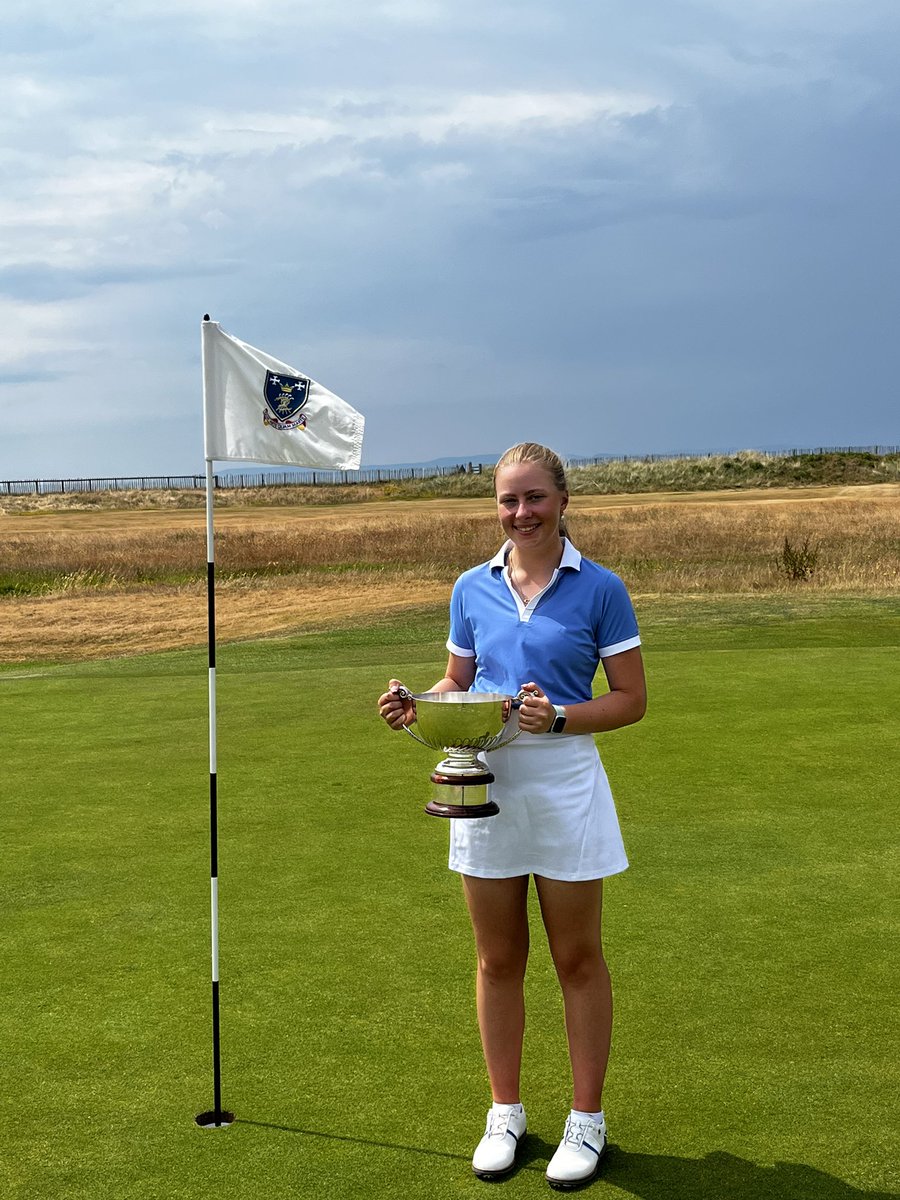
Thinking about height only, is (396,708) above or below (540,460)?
below

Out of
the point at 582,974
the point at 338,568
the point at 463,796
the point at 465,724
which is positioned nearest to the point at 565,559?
the point at 465,724

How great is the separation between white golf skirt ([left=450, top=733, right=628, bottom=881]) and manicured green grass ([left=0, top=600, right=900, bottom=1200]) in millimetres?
743

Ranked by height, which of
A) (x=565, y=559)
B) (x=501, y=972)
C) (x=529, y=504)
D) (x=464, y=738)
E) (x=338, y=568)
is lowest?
(x=338, y=568)

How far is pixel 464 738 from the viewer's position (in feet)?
10.0

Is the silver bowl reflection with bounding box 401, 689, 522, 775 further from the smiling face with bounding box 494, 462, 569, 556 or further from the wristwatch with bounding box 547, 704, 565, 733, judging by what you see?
the smiling face with bounding box 494, 462, 569, 556

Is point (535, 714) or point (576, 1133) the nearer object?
point (535, 714)

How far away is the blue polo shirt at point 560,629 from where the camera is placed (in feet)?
10.7

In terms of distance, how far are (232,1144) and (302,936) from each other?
58.8 inches

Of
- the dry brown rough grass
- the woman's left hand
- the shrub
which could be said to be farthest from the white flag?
the shrub

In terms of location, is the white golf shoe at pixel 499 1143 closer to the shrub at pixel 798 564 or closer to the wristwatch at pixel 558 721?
the wristwatch at pixel 558 721

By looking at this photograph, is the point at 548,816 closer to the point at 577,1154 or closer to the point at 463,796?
the point at 463,796

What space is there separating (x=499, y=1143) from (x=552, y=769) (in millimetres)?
919

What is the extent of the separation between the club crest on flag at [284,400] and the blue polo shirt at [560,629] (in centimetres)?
98

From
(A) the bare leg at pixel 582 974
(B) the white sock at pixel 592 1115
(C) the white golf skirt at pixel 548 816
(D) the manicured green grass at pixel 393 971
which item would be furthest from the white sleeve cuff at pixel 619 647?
(D) the manicured green grass at pixel 393 971
